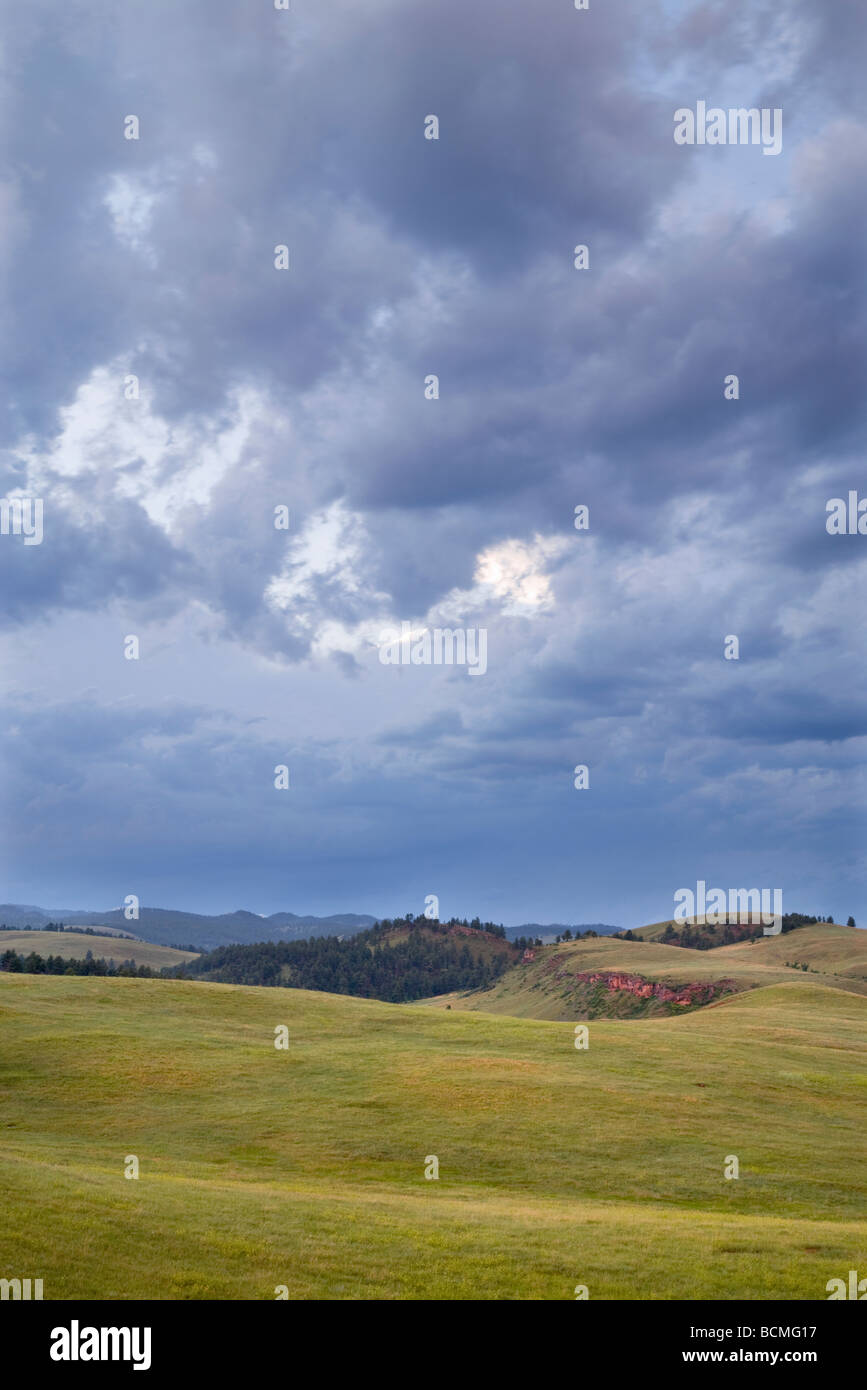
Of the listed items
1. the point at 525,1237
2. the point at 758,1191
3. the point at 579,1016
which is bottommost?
the point at 579,1016

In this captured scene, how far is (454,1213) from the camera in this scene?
32.4 metres

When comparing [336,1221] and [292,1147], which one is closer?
[336,1221]

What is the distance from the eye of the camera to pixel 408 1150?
1745 inches

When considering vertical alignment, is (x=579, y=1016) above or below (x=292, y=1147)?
below

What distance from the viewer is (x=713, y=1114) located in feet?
167

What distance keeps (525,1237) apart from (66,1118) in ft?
98.2

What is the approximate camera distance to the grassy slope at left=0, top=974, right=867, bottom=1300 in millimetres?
25125

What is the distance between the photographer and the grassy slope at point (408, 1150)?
2512 cm

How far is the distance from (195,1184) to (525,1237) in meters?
12.8
